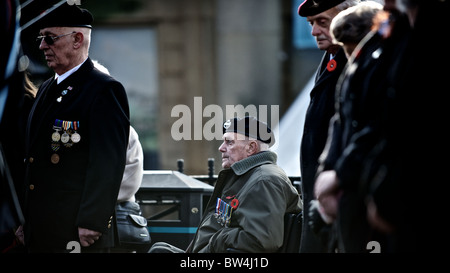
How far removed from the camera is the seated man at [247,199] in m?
4.35

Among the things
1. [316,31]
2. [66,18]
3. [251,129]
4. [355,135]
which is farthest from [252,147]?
[355,135]

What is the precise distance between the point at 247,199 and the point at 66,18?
4.90 ft

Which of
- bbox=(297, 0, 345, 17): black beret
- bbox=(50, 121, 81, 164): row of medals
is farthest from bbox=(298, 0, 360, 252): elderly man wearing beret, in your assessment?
bbox=(50, 121, 81, 164): row of medals

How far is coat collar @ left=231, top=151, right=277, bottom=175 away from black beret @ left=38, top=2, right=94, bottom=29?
4.14ft

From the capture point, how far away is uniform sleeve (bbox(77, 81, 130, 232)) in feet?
13.1

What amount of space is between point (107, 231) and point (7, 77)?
4.57 feet

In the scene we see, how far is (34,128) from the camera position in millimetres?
4219

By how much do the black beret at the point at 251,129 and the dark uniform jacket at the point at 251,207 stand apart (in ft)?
0.57

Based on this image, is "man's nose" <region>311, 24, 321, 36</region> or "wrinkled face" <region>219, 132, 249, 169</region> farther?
"wrinkled face" <region>219, 132, 249, 169</region>

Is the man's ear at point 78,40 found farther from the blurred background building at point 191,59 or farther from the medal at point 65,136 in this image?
the blurred background building at point 191,59

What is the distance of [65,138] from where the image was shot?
406cm

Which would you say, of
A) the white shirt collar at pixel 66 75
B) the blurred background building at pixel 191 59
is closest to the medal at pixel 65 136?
the white shirt collar at pixel 66 75

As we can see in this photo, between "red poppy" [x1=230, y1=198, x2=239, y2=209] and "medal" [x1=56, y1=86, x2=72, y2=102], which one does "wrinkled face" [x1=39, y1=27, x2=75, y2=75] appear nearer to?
"medal" [x1=56, y1=86, x2=72, y2=102]

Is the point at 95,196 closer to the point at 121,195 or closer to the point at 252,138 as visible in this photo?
the point at 121,195
